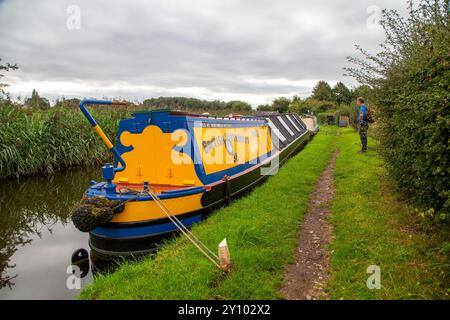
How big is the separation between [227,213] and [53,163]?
8.49 metres

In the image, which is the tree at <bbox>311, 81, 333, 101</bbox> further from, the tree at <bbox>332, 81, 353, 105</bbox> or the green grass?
the green grass

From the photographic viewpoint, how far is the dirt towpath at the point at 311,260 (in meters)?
3.45

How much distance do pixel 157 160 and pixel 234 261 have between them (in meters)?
3.03

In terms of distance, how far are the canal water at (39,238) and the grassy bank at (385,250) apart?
3.66 metres

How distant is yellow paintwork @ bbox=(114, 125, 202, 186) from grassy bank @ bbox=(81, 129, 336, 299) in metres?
1.00

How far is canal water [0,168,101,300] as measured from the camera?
4852mm

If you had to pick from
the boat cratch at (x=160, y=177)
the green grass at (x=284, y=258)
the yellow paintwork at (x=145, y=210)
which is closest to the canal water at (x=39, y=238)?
the boat cratch at (x=160, y=177)

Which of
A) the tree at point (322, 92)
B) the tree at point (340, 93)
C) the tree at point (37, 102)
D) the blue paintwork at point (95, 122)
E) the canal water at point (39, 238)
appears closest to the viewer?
the canal water at point (39, 238)

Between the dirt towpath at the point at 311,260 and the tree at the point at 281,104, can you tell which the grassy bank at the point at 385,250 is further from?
the tree at the point at 281,104

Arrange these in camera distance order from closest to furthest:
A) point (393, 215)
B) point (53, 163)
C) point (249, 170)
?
point (393, 215)
point (249, 170)
point (53, 163)

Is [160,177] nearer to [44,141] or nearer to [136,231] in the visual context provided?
[136,231]

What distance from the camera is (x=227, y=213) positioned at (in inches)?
241
